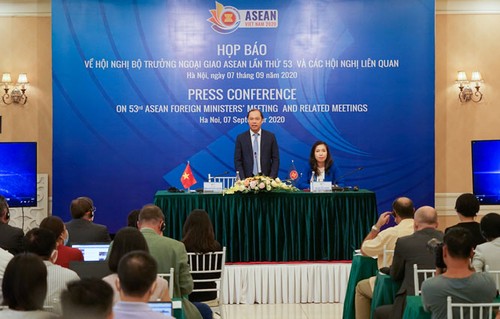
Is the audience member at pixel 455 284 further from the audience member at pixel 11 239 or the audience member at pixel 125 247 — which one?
the audience member at pixel 11 239

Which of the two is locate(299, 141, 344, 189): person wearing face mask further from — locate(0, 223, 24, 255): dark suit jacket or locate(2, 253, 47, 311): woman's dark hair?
locate(2, 253, 47, 311): woman's dark hair

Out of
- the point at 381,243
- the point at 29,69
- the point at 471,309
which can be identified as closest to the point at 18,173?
the point at 29,69

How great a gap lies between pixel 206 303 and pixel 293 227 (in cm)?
222

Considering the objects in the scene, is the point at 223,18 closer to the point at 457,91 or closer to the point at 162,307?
the point at 457,91

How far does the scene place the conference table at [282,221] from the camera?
27.0 ft

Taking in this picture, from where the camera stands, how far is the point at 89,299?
2674 millimetres

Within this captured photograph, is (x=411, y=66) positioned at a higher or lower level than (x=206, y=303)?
higher

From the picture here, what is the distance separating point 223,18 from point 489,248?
5753 millimetres

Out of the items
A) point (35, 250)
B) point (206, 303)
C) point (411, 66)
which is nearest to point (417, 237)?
point (206, 303)

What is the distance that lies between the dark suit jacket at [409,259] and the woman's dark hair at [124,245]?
2017 millimetres

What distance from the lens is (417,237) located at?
5609 mm

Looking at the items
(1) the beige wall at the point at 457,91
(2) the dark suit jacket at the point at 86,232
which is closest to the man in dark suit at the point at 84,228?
(2) the dark suit jacket at the point at 86,232

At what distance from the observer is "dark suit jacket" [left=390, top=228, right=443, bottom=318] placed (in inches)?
218

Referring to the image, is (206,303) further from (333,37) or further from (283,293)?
(333,37)
